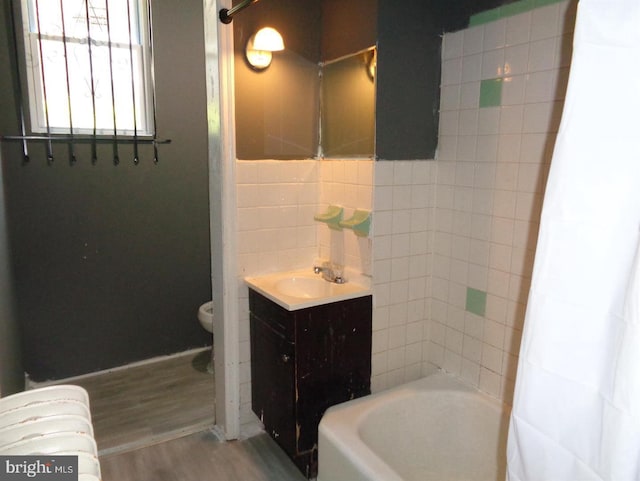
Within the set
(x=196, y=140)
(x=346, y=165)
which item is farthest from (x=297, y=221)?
(x=196, y=140)

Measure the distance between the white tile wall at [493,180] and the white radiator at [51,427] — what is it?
156cm

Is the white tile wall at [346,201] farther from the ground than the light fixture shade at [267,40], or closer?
closer

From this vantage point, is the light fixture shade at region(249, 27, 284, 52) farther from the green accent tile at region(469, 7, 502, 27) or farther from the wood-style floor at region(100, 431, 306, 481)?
the wood-style floor at region(100, 431, 306, 481)

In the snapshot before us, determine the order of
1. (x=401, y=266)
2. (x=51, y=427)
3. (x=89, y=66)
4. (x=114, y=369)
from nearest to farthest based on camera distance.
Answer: (x=51, y=427) → (x=401, y=266) → (x=89, y=66) → (x=114, y=369)

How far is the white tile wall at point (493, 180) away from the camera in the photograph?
5.58ft

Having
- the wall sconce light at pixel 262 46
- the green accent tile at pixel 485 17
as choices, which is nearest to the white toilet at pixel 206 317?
the wall sconce light at pixel 262 46

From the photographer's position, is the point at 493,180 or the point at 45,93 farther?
the point at 45,93

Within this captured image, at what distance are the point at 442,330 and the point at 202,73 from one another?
2143mm

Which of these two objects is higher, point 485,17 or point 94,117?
point 485,17

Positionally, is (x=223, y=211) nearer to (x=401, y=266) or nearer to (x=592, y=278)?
(x=401, y=266)

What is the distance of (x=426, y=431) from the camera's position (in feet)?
6.61

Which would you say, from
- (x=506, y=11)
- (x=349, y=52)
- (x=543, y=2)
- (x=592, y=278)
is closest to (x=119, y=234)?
(x=349, y=52)

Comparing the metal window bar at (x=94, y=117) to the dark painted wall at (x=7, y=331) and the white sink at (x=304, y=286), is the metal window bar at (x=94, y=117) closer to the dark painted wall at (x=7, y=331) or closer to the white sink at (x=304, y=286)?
the dark painted wall at (x=7, y=331)

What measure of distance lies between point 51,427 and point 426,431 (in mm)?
1489
